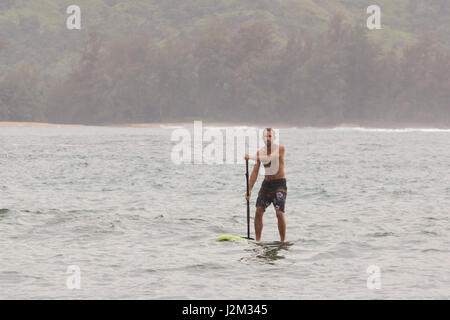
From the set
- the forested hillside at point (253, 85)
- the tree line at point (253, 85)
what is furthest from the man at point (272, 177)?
the tree line at point (253, 85)

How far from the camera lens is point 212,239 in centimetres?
1655

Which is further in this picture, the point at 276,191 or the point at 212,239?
the point at 212,239

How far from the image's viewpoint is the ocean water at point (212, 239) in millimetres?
12133

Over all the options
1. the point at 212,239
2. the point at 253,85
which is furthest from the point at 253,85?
the point at 212,239

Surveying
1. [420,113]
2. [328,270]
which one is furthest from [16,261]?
[420,113]

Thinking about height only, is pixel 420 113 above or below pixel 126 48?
below

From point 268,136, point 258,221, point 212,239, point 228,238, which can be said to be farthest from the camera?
point 212,239

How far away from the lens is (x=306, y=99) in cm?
13750

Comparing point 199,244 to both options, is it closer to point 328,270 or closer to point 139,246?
point 139,246

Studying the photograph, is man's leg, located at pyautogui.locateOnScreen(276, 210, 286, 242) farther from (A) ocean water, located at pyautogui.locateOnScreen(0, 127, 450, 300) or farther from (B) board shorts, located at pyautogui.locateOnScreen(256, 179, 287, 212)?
(A) ocean water, located at pyautogui.locateOnScreen(0, 127, 450, 300)

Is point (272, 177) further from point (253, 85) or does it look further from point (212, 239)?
point (253, 85)

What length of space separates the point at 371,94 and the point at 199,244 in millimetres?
124044

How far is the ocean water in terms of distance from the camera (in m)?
12.1

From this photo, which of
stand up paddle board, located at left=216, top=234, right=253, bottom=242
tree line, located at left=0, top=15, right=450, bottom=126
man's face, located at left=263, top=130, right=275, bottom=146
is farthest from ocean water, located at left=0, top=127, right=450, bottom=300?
tree line, located at left=0, top=15, right=450, bottom=126
